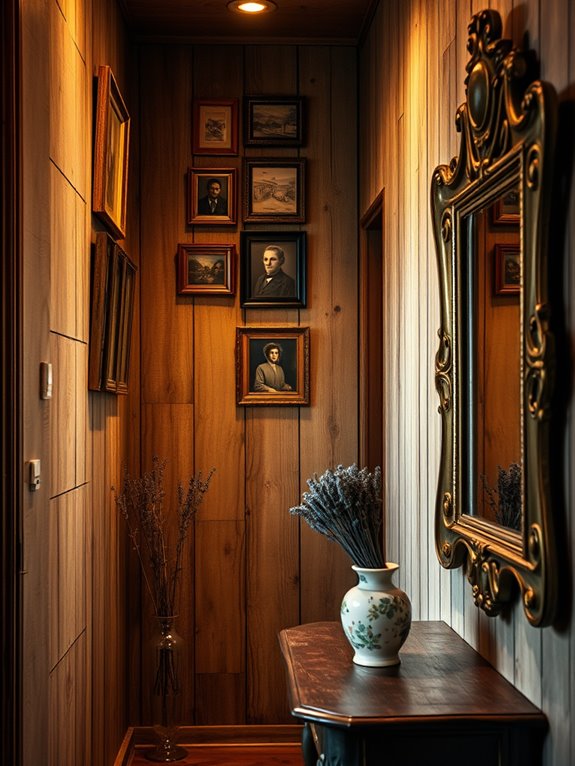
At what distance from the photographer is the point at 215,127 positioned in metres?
4.04

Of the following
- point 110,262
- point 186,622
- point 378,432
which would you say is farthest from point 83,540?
point 378,432

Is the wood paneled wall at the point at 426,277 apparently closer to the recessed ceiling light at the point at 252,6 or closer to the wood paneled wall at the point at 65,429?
the recessed ceiling light at the point at 252,6

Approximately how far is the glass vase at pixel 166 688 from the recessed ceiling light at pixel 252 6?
234 centimetres

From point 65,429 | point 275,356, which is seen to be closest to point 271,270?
point 275,356

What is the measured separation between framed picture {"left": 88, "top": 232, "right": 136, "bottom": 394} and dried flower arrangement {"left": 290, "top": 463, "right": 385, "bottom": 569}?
3.45ft

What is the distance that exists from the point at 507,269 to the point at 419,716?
83 cm

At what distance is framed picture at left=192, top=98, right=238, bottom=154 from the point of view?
4.02 meters

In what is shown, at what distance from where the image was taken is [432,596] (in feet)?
8.45

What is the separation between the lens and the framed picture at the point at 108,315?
292cm

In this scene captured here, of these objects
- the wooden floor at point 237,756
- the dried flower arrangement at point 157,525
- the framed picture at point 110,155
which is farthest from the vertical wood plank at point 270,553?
the framed picture at point 110,155

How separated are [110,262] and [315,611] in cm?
177

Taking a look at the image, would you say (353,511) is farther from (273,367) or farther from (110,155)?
(273,367)

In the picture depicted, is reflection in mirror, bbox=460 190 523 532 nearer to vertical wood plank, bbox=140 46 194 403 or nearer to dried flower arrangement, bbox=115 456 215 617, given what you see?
dried flower arrangement, bbox=115 456 215 617

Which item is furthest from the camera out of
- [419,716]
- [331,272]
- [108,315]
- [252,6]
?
[331,272]
